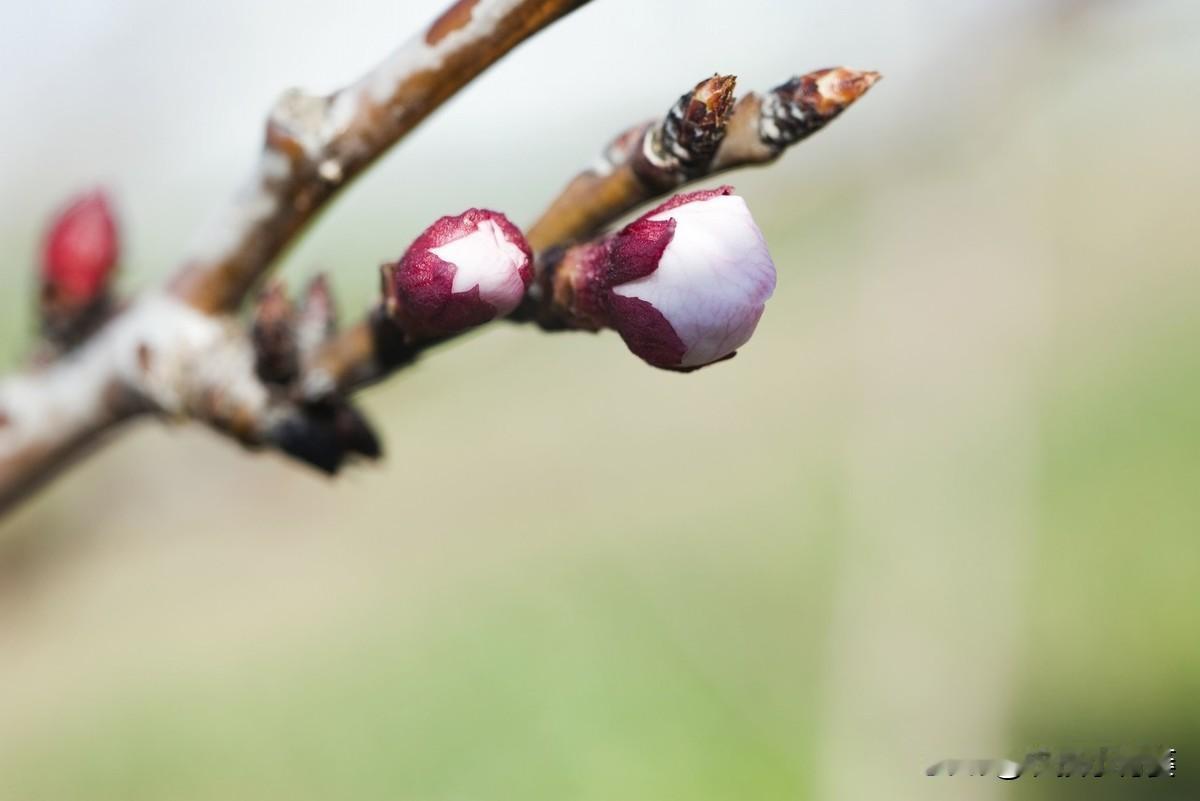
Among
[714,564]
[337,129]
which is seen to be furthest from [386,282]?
[714,564]

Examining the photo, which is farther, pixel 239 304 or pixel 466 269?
pixel 239 304

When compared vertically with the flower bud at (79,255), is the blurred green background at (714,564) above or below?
below

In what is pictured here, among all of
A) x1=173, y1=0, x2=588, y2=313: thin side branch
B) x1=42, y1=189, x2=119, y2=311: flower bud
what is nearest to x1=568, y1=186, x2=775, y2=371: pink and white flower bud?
x1=173, y1=0, x2=588, y2=313: thin side branch

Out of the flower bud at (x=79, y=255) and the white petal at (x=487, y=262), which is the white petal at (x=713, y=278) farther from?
the flower bud at (x=79, y=255)

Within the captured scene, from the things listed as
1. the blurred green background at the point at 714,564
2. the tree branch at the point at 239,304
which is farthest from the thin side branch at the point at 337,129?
the blurred green background at the point at 714,564

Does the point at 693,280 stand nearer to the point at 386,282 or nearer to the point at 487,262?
the point at 487,262

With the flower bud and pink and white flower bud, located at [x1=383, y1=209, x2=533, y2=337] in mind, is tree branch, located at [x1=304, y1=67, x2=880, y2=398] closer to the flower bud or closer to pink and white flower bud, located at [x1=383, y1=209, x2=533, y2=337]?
pink and white flower bud, located at [x1=383, y1=209, x2=533, y2=337]

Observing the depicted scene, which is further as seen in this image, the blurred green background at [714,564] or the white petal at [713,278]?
the blurred green background at [714,564]

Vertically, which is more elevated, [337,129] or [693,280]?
[337,129]
